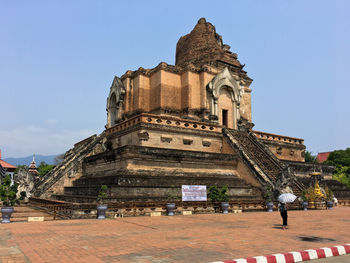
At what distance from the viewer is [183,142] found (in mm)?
22281

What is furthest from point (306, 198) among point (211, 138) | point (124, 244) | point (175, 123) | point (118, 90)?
point (118, 90)

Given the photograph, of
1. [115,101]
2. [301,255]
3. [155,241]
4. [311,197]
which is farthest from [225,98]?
[301,255]

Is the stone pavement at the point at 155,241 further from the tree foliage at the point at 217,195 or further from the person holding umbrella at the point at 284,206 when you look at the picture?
the tree foliage at the point at 217,195

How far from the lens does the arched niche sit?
27.1 metres

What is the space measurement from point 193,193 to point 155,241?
779 centimetres

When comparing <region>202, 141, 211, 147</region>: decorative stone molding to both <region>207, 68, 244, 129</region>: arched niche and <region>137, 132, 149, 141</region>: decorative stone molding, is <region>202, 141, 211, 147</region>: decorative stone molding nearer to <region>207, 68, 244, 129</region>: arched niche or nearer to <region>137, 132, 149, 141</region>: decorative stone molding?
<region>207, 68, 244, 129</region>: arched niche

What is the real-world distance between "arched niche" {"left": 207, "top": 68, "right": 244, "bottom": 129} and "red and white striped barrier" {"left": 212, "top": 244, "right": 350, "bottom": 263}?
19.9 meters

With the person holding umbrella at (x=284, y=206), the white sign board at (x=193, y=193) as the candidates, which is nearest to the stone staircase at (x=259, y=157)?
the white sign board at (x=193, y=193)

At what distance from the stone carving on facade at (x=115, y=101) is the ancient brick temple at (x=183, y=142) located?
0.10 m

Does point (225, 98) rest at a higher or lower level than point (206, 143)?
higher

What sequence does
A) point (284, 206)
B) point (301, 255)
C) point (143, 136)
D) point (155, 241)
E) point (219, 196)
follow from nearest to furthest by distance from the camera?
point (301, 255), point (155, 241), point (284, 206), point (219, 196), point (143, 136)

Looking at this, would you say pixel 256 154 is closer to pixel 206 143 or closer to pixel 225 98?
pixel 206 143

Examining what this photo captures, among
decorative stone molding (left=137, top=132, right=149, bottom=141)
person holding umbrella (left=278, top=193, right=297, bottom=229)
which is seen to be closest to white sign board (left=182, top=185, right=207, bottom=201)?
person holding umbrella (left=278, top=193, right=297, bottom=229)

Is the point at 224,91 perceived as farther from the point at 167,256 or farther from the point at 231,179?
the point at 167,256
